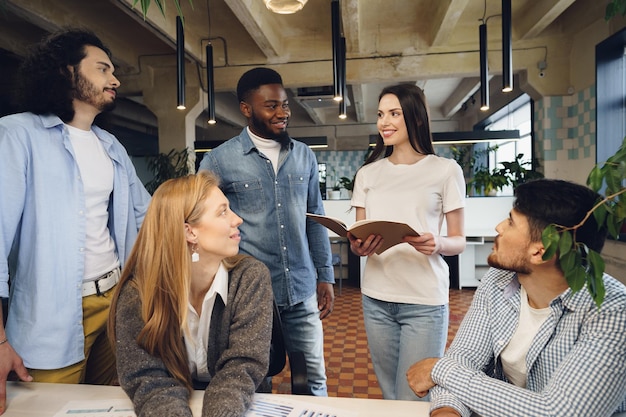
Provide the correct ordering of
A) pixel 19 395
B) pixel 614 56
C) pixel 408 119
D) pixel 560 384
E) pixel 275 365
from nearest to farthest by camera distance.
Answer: pixel 560 384 < pixel 19 395 < pixel 275 365 < pixel 408 119 < pixel 614 56

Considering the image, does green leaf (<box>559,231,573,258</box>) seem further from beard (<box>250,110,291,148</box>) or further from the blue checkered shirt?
beard (<box>250,110,291,148</box>)

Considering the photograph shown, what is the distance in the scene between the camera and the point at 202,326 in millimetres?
1311

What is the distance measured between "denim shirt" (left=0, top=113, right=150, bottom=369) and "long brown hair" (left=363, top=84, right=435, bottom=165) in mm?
1234

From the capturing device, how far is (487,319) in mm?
1264

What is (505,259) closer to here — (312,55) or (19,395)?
(19,395)

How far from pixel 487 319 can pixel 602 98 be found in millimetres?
Result: 4477

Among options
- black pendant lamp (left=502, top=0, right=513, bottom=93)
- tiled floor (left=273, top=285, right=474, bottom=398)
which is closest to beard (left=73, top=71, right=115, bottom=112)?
tiled floor (left=273, top=285, right=474, bottom=398)

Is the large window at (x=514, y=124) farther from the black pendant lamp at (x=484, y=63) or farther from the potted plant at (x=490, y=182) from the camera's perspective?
the black pendant lamp at (x=484, y=63)

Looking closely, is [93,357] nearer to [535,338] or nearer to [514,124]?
[535,338]

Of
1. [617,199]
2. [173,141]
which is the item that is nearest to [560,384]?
[617,199]

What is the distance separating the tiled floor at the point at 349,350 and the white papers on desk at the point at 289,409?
1.84 metres

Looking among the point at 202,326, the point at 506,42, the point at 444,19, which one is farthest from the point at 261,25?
the point at 202,326

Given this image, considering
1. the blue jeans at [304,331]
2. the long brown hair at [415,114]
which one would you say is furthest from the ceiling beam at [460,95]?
the blue jeans at [304,331]

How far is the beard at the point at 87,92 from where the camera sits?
1537mm
